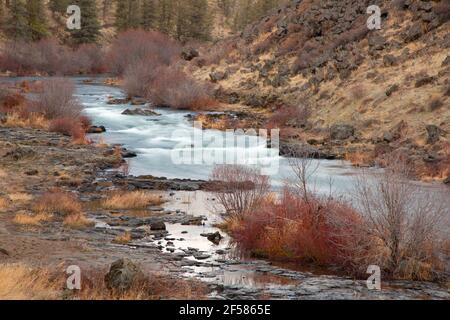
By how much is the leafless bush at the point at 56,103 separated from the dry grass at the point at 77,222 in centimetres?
1818

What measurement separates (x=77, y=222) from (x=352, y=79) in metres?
22.6

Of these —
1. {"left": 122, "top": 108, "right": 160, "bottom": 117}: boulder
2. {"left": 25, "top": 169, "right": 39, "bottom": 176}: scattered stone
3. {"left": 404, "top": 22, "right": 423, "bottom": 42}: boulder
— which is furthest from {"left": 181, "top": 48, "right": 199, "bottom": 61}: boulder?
{"left": 25, "top": 169, "right": 39, "bottom": 176}: scattered stone

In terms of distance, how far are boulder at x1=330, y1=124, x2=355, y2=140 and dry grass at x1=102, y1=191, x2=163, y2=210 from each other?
496 inches

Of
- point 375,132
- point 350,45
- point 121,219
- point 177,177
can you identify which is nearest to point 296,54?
point 350,45

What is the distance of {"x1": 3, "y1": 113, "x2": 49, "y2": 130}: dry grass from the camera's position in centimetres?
3234

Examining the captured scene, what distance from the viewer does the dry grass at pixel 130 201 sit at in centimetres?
1856

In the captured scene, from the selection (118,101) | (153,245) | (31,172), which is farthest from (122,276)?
(118,101)

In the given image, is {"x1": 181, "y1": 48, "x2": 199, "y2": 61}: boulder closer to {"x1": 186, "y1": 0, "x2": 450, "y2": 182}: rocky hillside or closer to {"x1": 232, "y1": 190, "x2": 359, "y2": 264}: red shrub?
{"x1": 186, "y1": 0, "x2": 450, "y2": 182}: rocky hillside

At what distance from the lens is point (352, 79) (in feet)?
114

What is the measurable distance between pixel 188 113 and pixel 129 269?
101 feet

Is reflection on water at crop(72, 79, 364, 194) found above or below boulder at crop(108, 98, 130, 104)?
below

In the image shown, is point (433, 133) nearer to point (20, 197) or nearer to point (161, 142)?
point (161, 142)
